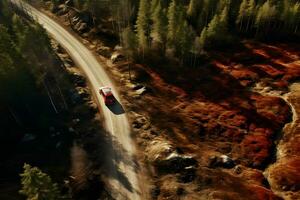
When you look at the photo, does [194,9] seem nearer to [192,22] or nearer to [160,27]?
[192,22]

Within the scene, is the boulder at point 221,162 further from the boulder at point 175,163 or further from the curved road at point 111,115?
the curved road at point 111,115

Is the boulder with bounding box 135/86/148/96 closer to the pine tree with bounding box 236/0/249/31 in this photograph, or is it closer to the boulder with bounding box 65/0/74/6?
the pine tree with bounding box 236/0/249/31

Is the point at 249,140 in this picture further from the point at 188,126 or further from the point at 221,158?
the point at 188,126

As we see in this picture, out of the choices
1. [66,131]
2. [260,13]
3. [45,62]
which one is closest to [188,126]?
[66,131]

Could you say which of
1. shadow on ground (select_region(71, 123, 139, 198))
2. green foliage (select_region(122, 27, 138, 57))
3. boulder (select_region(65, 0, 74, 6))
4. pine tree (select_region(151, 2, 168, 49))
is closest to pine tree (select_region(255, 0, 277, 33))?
pine tree (select_region(151, 2, 168, 49))

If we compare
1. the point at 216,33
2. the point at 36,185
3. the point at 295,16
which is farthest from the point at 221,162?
the point at 295,16
